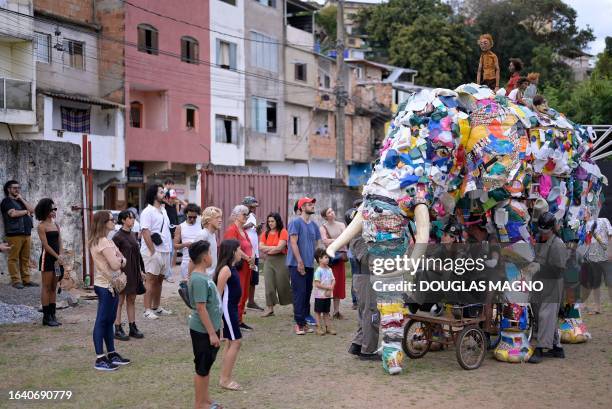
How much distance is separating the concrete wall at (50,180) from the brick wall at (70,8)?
12.5m

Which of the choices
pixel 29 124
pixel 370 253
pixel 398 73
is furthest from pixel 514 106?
pixel 398 73

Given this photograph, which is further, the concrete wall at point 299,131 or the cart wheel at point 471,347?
the concrete wall at point 299,131

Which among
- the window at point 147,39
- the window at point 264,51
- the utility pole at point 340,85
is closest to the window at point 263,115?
the window at point 264,51

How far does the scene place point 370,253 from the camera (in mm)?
6629

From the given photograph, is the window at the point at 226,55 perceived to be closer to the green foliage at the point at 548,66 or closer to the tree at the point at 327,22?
the green foliage at the point at 548,66

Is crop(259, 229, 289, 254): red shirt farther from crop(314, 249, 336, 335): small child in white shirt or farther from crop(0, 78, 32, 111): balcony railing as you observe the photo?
crop(0, 78, 32, 111): balcony railing

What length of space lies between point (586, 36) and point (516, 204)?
4444 cm

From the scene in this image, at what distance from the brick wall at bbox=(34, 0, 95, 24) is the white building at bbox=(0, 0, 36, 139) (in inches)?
42.2

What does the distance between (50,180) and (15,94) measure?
10.7 meters

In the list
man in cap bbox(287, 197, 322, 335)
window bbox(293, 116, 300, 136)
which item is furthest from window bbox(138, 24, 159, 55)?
man in cap bbox(287, 197, 322, 335)

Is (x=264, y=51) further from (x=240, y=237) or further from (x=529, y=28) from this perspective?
(x=240, y=237)

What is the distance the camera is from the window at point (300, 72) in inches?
1400

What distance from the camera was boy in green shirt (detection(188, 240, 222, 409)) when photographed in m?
5.71

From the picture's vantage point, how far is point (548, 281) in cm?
766
